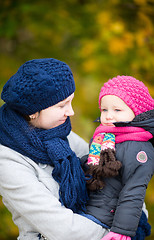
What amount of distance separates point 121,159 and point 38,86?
27.4 inches

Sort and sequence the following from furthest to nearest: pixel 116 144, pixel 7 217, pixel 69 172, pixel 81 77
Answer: pixel 81 77
pixel 7 217
pixel 116 144
pixel 69 172

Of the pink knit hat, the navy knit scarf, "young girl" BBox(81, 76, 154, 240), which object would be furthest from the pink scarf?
the navy knit scarf

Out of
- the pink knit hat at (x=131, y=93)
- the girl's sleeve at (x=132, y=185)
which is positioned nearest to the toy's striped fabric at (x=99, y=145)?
the girl's sleeve at (x=132, y=185)

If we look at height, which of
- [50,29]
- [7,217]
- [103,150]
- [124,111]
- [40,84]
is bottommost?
[7,217]

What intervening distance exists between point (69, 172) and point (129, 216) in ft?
1.46

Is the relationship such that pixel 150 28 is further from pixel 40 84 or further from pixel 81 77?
pixel 40 84

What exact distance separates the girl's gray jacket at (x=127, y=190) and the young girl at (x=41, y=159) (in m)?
0.10

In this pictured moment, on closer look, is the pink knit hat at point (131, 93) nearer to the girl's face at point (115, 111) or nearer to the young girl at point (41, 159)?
the girl's face at point (115, 111)

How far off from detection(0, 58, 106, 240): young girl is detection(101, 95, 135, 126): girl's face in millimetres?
270

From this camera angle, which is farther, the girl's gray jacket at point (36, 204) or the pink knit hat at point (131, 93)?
the pink knit hat at point (131, 93)

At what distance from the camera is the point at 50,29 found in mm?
3543

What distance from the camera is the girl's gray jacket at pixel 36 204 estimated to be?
5.58 feet

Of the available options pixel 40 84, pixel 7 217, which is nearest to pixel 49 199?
pixel 40 84

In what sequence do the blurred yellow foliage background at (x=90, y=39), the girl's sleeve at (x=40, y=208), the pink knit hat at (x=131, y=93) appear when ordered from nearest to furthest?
the girl's sleeve at (x=40, y=208), the pink knit hat at (x=131, y=93), the blurred yellow foliage background at (x=90, y=39)
